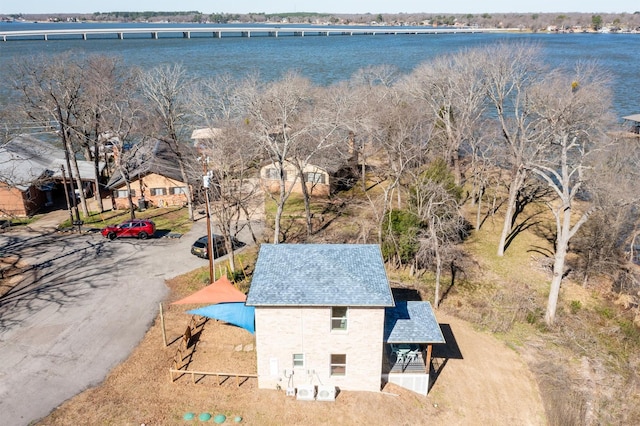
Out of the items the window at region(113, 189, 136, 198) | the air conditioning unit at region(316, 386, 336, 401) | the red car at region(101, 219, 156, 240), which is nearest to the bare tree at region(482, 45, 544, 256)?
the air conditioning unit at region(316, 386, 336, 401)

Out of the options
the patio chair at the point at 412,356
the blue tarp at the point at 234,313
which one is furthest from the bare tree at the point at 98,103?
the patio chair at the point at 412,356

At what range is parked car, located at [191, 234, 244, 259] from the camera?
115ft

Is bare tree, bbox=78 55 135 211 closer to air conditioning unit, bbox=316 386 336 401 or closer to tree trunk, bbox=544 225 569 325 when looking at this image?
air conditioning unit, bbox=316 386 336 401

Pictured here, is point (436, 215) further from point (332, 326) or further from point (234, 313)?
point (234, 313)

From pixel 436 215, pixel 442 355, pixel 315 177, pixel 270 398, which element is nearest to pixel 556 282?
pixel 436 215

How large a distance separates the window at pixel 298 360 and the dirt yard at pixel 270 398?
58.3 inches

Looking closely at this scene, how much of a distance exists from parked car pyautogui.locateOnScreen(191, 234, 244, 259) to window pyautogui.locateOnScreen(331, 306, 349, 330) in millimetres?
16579

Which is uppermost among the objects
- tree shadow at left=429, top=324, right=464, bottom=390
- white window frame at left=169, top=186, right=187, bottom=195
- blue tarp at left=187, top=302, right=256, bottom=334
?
blue tarp at left=187, top=302, right=256, bottom=334

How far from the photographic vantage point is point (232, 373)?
2259 cm

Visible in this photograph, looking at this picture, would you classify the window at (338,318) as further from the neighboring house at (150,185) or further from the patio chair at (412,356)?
the neighboring house at (150,185)

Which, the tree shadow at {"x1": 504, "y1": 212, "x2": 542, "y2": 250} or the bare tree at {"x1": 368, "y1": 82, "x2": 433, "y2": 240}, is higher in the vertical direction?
the bare tree at {"x1": 368, "y1": 82, "x2": 433, "y2": 240}

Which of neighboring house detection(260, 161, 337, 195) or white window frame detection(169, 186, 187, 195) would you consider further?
neighboring house detection(260, 161, 337, 195)

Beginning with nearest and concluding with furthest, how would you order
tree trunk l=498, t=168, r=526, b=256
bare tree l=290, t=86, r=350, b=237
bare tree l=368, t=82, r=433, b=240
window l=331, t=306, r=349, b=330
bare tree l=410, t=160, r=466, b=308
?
window l=331, t=306, r=349, b=330 < bare tree l=410, t=160, r=466, b=308 < tree trunk l=498, t=168, r=526, b=256 < bare tree l=290, t=86, r=350, b=237 < bare tree l=368, t=82, r=433, b=240

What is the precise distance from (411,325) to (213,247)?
58.8 ft
